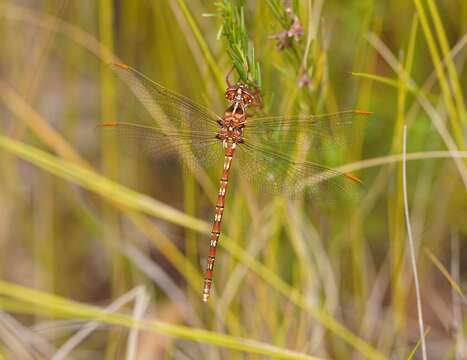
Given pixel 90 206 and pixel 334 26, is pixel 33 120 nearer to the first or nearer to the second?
pixel 90 206

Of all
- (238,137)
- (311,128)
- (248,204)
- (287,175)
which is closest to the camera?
(311,128)

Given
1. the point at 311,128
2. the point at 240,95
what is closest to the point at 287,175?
the point at 311,128

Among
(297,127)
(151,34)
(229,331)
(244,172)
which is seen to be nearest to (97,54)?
(151,34)

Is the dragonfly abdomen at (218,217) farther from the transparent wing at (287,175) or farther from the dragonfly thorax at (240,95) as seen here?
the dragonfly thorax at (240,95)

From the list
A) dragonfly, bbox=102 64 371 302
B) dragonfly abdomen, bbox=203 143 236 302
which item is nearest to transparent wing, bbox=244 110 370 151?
dragonfly, bbox=102 64 371 302

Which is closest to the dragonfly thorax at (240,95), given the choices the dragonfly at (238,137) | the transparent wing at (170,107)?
the dragonfly at (238,137)

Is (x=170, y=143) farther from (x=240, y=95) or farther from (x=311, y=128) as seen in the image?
(x=311, y=128)
